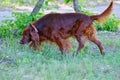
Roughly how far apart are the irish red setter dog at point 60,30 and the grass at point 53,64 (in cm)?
22

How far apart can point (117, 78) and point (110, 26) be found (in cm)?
519

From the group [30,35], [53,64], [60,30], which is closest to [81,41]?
[60,30]

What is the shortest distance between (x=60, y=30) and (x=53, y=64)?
103cm

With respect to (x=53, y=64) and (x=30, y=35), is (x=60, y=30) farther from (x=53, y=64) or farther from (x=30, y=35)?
(x=53, y=64)

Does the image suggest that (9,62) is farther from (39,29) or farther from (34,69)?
(39,29)

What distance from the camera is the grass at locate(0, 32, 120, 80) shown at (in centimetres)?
595

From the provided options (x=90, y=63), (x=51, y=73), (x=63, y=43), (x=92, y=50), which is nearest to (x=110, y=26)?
(x=92, y=50)

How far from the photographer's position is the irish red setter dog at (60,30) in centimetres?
739

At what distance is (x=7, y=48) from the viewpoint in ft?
24.8

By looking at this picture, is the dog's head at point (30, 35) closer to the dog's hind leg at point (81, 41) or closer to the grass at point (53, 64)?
the grass at point (53, 64)

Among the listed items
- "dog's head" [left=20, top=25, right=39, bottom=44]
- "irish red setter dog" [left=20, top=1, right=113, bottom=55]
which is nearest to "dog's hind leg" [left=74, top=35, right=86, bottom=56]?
"irish red setter dog" [left=20, top=1, right=113, bottom=55]

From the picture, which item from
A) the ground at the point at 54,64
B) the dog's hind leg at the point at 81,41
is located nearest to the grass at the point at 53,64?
the ground at the point at 54,64

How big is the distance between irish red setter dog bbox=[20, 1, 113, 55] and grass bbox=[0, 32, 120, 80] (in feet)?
0.72

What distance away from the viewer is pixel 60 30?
7422 mm
